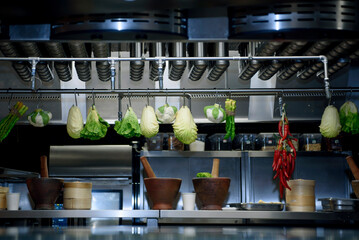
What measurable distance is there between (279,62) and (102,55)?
1.45 metres

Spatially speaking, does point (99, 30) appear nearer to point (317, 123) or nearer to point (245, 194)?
point (245, 194)

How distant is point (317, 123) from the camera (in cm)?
612

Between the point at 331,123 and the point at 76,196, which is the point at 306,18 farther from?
the point at 76,196

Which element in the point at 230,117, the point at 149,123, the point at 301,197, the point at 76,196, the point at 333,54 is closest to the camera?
the point at 333,54

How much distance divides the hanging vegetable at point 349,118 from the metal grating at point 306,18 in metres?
2.60

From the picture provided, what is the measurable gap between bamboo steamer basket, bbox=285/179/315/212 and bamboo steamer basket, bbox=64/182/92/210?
5.49ft

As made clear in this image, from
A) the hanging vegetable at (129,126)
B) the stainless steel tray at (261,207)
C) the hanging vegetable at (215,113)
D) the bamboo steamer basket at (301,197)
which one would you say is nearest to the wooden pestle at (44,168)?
the hanging vegetable at (129,126)

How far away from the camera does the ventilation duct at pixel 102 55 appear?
4168mm

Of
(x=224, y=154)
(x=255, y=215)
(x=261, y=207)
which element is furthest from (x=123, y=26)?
(x=224, y=154)

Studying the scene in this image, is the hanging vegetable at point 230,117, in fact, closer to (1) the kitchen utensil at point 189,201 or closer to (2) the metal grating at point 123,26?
(1) the kitchen utensil at point 189,201

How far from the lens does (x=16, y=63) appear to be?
4.43m

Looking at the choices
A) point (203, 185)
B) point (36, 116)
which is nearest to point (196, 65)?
point (203, 185)

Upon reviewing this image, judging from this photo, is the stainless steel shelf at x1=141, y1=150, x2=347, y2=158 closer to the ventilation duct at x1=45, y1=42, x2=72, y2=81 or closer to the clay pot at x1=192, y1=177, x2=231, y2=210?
the clay pot at x1=192, y1=177, x2=231, y2=210

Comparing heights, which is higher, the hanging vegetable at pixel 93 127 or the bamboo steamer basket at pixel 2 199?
the hanging vegetable at pixel 93 127
